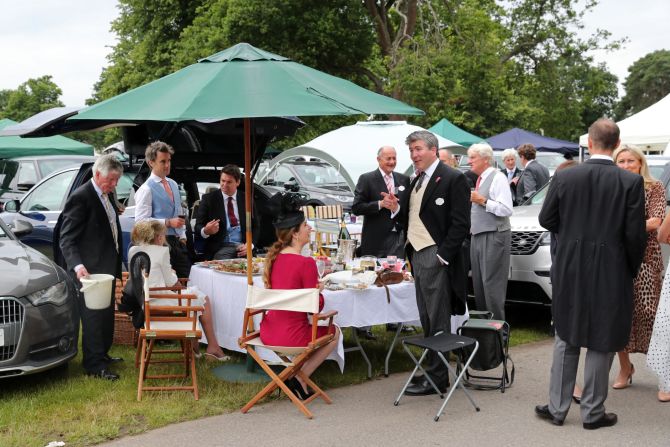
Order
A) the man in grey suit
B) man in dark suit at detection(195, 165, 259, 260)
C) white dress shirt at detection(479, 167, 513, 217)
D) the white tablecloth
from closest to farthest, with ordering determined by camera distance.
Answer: the white tablecloth < white dress shirt at detection(479, 167, 513, 217) < man in dark suit at detection(195, 165, 259, 260) < the man in grey suit

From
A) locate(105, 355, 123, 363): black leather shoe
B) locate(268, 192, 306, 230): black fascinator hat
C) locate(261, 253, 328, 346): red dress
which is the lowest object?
locate(105, 355, 123, 363): black leather shoe

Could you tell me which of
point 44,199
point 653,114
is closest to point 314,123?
point 653,114

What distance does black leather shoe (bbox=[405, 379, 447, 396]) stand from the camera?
6.13 m

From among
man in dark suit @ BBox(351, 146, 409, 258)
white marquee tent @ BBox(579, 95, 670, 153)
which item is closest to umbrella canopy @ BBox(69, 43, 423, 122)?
man in dark suit @ BBox(351, 146, 409, 258)

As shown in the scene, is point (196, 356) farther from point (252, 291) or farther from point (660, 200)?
point (660, 200)

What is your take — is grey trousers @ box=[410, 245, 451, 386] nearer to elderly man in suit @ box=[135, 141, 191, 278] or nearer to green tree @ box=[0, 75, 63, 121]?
elderly man in suit @ box=[135, 141, 191, 278]

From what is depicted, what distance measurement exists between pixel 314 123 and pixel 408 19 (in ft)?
15.1

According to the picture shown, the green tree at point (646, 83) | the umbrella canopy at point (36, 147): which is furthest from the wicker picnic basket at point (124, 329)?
the green tree at point (646, 83)

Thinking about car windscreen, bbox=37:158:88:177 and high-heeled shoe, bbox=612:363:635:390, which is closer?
high-heeled shoe, bbox=612:363:635:390

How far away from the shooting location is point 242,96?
568 centimetres

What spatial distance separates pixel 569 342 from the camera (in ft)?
17.2

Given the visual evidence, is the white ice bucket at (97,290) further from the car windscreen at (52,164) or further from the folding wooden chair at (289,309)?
the car windscreen at (52,164)

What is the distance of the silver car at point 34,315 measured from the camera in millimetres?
5879

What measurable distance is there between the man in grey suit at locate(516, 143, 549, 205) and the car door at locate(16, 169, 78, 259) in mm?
6582
